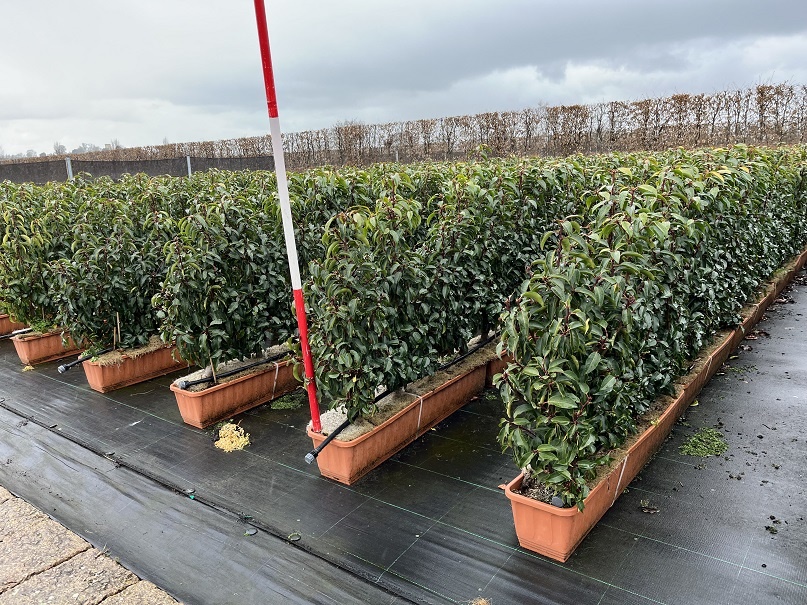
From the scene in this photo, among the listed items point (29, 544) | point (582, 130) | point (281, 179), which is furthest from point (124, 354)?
point (582, 130)

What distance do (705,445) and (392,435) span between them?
1.95 meters

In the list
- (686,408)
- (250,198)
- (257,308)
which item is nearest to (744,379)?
(686,408)

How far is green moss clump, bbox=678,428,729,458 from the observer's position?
3.26m

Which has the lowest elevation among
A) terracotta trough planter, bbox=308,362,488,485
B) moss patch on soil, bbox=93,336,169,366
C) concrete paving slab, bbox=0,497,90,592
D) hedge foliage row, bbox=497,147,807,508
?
concrete paving slab, bbox=0,497,90,592

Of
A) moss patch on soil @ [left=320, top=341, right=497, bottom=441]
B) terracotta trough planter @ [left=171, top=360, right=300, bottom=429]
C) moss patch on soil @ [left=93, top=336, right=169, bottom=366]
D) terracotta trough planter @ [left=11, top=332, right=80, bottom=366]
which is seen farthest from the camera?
terracotta trough planter @ [left=11, top=332, right=80, bottom=366]

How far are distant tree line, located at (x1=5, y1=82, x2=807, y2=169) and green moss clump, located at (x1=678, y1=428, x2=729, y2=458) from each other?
375 inches

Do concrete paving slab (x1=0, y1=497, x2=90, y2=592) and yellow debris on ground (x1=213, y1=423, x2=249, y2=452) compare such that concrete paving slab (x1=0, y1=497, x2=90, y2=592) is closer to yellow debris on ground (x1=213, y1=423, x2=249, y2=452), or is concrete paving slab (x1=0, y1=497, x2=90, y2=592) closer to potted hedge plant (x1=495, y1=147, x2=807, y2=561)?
yellow debris on ground (x1=213, y1=423, x2=249, y2=452)

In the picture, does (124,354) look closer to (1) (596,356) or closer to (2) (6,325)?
(2) (6,325)

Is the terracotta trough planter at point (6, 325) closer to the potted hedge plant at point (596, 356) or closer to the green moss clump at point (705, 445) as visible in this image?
the potted hedge plant at point (596, 356)

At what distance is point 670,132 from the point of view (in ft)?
45.4

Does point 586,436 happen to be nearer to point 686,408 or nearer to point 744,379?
point 686,408

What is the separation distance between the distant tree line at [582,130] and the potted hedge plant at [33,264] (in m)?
9.12

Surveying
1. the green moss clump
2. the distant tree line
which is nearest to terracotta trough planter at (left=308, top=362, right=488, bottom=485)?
the green moss clump

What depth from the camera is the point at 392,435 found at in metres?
3.39
